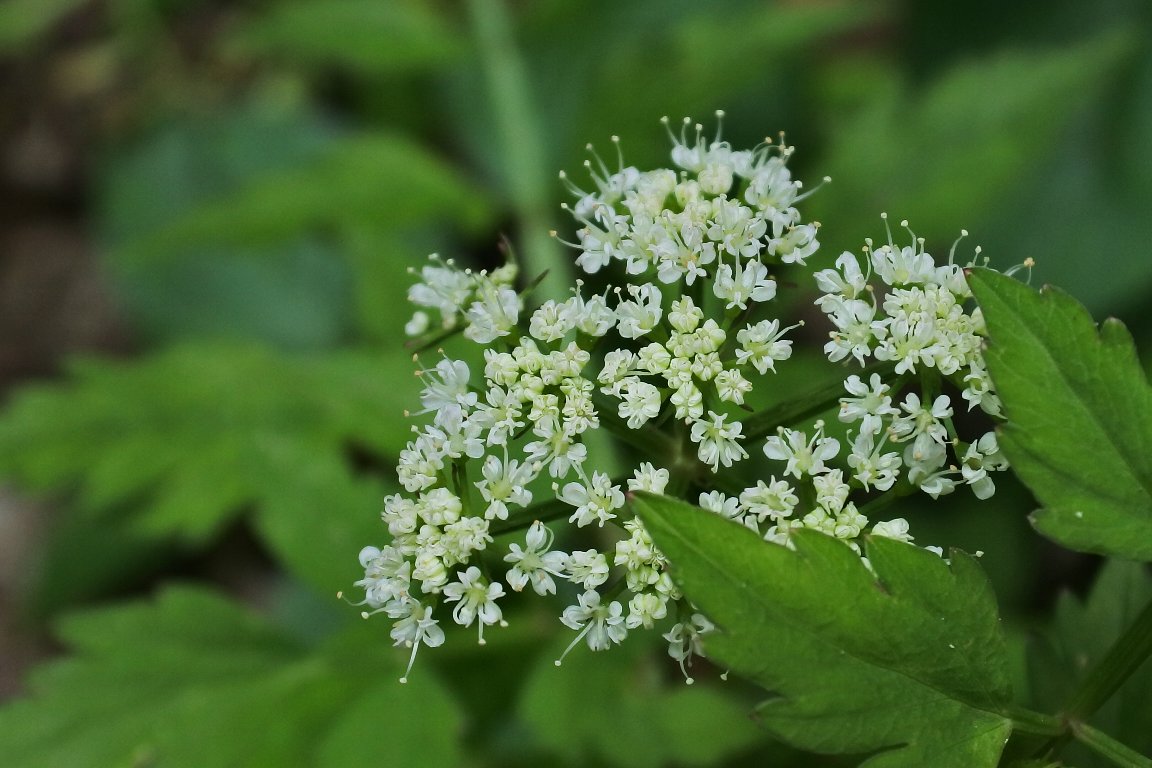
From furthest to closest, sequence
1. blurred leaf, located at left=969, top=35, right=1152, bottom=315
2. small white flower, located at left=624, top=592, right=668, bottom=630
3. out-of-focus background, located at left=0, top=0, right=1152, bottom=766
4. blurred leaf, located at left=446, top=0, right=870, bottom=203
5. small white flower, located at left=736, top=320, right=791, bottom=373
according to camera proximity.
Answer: blurred leaf, located at left=969, top=35, right=1152, bottom=315
blurred leaf, located at left=446, top=0, right=870, bottom=203
out-of-focus background, located at left=0, top=0, right=1152, bottom=766
small white flower, located at left=736, top=320, right=791, bottom=373
small white flower, located at left=624, top=592, right=668, bottom=630

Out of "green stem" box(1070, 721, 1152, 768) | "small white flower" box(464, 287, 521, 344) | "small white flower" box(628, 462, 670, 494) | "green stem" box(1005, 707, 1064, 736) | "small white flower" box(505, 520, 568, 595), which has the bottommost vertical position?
"green stem" box(1070, 721, 1152, 768)

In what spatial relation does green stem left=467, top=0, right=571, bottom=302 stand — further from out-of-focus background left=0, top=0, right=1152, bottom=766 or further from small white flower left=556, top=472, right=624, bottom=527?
small white flower left=556, top=472, right=624, bottom=527

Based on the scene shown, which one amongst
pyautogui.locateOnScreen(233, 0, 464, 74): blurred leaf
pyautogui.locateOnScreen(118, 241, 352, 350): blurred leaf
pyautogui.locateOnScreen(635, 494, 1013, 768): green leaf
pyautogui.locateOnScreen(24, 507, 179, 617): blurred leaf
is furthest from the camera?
pyautogui.locateOnScreen(118, 241, 352, 350): blurred leaf

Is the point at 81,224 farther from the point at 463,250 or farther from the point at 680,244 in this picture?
the point at 680,244

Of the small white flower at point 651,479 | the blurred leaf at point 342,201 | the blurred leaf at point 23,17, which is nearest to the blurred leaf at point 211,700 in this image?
the small white flower at point 651,479

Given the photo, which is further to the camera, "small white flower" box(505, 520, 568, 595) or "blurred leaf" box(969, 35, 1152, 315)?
"blurred leaf" box(969, 35, 1152, 315)

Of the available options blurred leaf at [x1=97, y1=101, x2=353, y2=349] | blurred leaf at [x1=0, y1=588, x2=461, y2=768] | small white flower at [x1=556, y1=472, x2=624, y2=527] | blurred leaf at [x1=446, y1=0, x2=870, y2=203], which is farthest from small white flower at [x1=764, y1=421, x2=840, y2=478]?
blurred leaf at [x1=97, y1=101, x2=353, y2=349]
